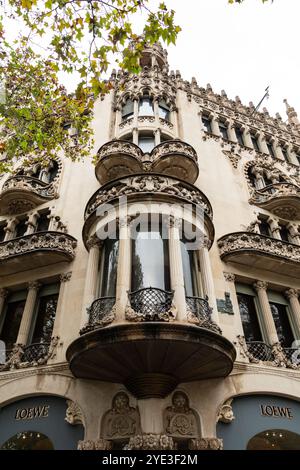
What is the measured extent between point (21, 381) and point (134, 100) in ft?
49.0

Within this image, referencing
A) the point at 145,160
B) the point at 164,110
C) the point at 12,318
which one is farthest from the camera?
the point at 164,110

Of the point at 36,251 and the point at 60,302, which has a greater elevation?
the point at 36,251

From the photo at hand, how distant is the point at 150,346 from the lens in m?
8.77

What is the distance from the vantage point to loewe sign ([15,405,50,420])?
10.4 m

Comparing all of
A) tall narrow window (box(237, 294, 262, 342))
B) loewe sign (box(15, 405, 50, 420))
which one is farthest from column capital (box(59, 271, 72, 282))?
tall narrow window (box(237, 294, 262, 342))

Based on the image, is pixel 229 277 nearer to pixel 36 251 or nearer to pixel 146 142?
pixel 36 251

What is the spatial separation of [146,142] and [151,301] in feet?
33.4

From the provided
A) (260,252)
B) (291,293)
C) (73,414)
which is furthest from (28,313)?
(291,293)

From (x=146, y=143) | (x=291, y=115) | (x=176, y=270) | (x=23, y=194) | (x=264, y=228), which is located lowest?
(x=176, y=270)

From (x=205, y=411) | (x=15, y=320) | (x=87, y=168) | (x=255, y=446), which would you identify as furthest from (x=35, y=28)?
(x=255, y=446)

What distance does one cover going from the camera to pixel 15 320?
43.4 feet

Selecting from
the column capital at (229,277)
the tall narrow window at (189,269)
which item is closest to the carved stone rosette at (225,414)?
the tall narrow window at (189,269)

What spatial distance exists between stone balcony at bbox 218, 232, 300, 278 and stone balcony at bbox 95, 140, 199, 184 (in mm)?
3853

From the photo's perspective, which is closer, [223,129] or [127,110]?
[127,110]
